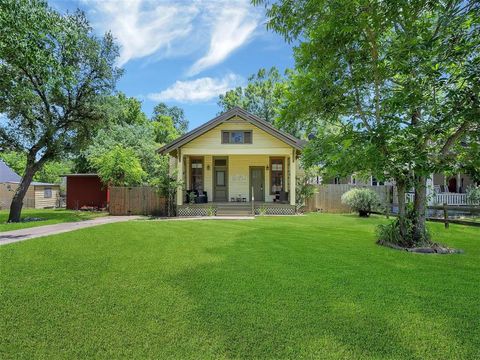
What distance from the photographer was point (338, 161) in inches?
286

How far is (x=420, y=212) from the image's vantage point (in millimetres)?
7781

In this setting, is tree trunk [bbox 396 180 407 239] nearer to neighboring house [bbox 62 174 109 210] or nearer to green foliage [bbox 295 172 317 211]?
green foliage [bbox 295 172 317 211]

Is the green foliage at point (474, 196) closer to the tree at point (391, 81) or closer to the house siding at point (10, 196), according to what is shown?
Result: the tree at point (391, 81)

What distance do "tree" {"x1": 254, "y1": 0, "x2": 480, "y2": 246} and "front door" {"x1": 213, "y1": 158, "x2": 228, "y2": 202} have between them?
407 inches

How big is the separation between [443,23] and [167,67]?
17.8 m

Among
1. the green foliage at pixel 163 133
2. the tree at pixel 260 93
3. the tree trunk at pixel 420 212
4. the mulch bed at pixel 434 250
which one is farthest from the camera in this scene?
the green foliage at pixel 163 133

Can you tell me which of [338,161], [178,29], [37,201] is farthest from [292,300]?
[37,201]

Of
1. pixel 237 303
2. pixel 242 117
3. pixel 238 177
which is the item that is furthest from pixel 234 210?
pixel 237 303

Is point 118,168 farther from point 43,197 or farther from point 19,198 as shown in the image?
point 43,197

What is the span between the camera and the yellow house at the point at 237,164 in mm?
16828

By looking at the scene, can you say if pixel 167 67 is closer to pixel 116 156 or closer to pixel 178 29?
pixel 116 156

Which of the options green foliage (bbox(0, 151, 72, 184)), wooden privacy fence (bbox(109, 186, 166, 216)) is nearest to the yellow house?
wooden privacy fence (bbox(109, 186, 166, 216))

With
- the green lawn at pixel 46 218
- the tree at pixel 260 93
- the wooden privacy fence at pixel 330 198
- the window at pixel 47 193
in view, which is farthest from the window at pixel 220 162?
the window at pixel 47 193

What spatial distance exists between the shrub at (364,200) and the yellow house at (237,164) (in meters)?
3.23
